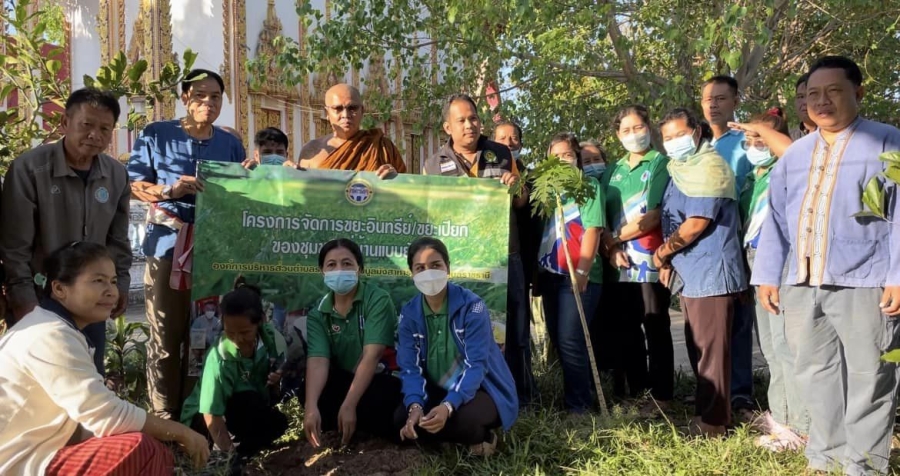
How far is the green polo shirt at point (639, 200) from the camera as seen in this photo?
4.31m

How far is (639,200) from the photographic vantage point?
4.36 m

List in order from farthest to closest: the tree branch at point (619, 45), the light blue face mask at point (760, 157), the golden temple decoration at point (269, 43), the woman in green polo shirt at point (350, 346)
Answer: the golden temple decoration at point (269, 43), the tree branch at point (619, 45), the light blue face mask at point (760, 157), the woman in green polo shirt at point (350, 346)

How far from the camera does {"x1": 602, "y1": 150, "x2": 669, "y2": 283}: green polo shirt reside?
4.31m

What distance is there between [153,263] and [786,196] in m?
3.26

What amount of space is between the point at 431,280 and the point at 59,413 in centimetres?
167

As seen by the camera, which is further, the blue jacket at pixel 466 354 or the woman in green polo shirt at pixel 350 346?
the woman in green polo shirt at pixel 350 346

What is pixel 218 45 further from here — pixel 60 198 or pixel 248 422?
pixel 248 422

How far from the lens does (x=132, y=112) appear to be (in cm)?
487

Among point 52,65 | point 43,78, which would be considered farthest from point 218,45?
point 52,65

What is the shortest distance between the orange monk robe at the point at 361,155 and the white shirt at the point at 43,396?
6.68 ft

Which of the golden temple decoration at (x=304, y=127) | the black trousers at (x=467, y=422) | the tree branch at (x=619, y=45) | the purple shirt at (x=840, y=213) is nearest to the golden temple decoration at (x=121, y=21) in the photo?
the golden temple decoration at (x=304, y=127)

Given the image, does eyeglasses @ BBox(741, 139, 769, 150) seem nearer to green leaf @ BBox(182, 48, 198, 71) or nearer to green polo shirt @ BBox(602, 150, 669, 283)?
green polo shirt @ BBox(602, 150, 669, 283)

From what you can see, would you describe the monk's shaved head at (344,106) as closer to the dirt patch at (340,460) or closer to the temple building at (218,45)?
the dirt patch at (340,460)

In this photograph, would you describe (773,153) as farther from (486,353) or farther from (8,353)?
(8,353)
